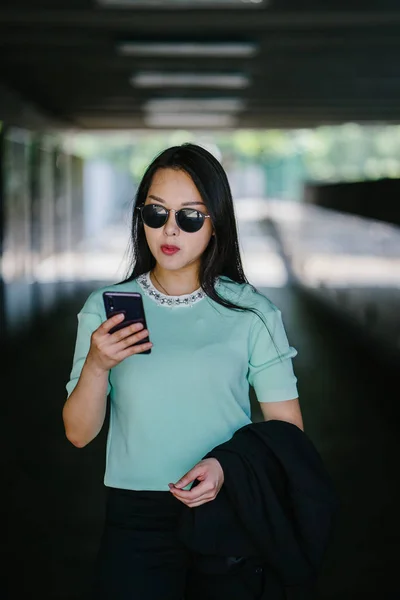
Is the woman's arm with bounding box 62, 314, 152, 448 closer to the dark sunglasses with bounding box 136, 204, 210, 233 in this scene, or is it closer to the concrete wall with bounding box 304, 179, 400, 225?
the dark sunglasses with bounding box 136, 204, 210, 233

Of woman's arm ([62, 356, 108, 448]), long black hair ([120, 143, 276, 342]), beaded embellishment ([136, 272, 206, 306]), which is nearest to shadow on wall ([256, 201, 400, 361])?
long black hair ([120, 143, 276, 342])

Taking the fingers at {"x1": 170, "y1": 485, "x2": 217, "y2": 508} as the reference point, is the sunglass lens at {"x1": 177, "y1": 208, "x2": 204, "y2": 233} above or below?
above

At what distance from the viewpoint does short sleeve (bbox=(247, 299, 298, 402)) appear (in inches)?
93.9

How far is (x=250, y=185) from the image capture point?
42.2 metres

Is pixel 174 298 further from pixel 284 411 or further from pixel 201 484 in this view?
pixel 201 484

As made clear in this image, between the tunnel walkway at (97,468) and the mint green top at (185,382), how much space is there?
253 cm

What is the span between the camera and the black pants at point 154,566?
2322 mm

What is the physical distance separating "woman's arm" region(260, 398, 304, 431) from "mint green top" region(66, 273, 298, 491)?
0.01 m

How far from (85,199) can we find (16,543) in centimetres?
2512

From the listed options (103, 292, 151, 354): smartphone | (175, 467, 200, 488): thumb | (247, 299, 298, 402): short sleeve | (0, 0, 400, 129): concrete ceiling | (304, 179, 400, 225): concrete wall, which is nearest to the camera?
(175, 467, 200, 488): thumb

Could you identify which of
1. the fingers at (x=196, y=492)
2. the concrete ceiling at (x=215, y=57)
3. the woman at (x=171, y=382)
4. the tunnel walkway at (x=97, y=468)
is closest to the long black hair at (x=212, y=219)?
the woman at (x=171, y=382)

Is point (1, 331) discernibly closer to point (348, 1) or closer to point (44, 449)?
point (44, 449)

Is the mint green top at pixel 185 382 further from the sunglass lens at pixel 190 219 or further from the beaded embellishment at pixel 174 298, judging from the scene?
the sunglass lens at pixel 190 219

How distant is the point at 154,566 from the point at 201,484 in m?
0.30
